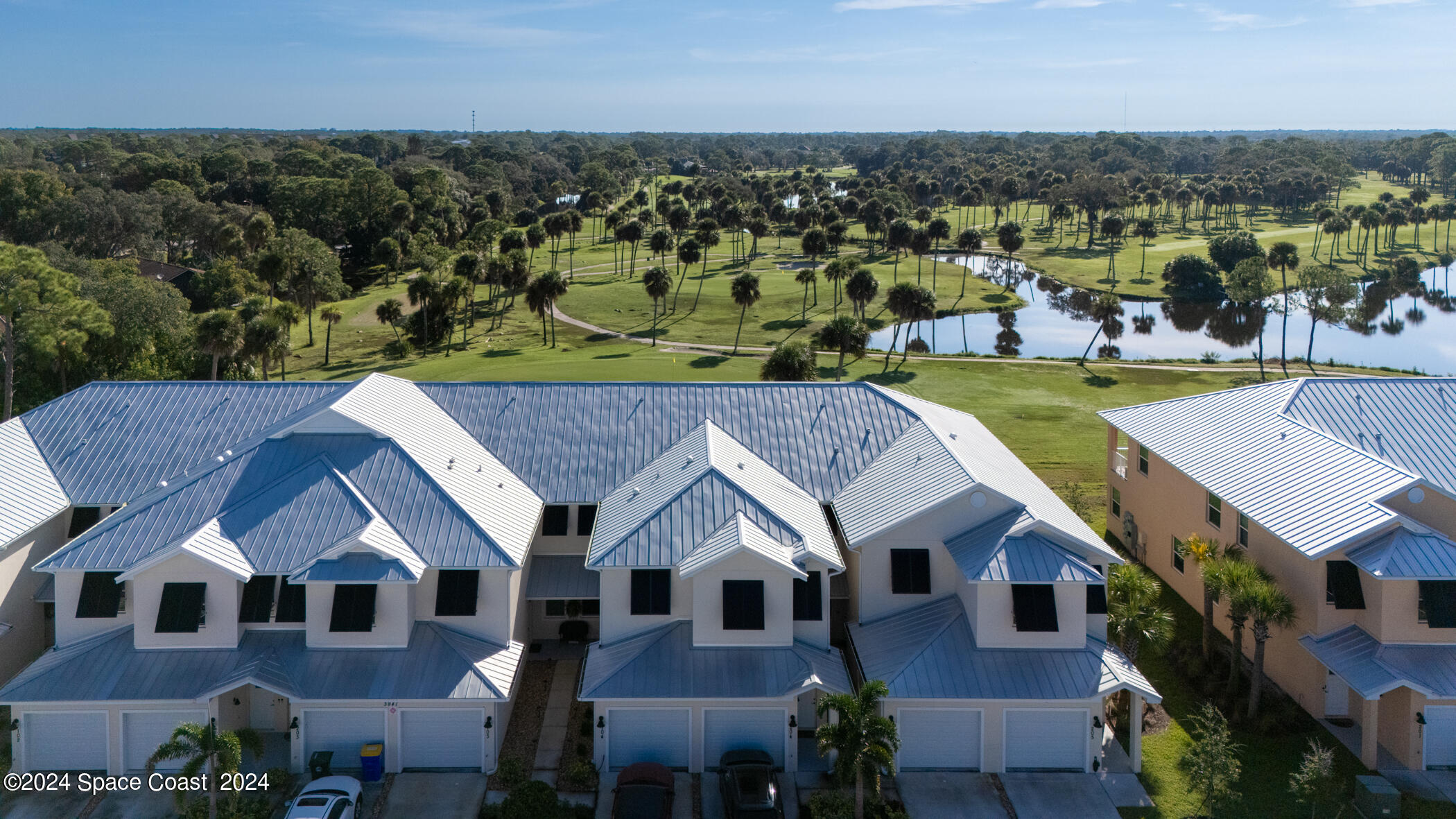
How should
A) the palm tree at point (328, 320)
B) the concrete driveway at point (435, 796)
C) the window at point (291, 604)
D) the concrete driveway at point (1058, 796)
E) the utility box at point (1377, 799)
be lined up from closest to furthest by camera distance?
the utility box at point (1377, 799) → the concrete driveway at point (435, 796) → the concrete driveway at point (1058, 796) → the window at point (291, 604) → the palm tree at point (328, 320)

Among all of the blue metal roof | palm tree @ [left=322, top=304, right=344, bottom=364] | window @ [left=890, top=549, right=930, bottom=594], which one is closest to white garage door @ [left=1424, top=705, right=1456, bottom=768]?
window @ [left=890, top=549, right=930, bottom=594]

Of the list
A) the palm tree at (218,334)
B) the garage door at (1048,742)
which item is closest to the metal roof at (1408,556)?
the garage door at (1048,742)

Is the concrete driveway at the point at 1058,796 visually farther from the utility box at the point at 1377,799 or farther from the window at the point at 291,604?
the window at the point at 291,604

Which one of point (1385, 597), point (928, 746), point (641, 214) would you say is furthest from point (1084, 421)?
point (641, 214)

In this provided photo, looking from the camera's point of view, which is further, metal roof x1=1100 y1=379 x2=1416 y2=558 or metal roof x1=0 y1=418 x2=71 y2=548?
metal roof x1=0 y1=418 x2=71 y2=548

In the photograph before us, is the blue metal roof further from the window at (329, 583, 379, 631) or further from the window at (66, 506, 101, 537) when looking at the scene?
the window at (329, 583, 379, 631)

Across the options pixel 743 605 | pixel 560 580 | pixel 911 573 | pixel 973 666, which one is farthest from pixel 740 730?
pixel 560 580
